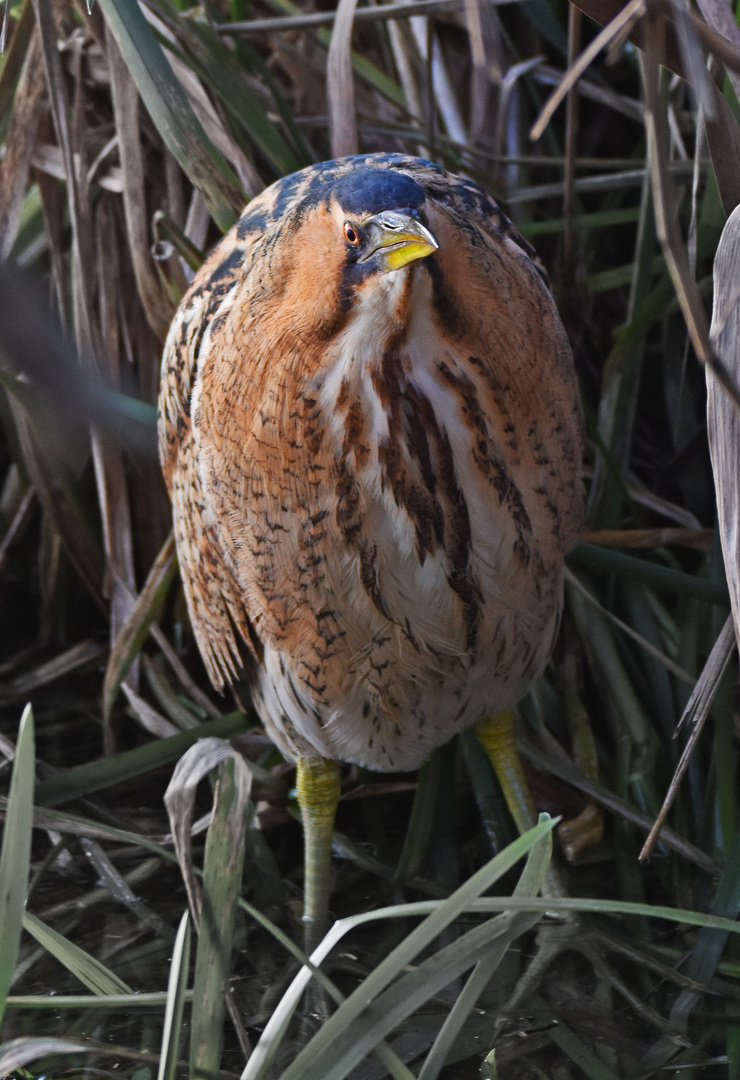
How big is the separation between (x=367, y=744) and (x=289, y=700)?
0.14 m

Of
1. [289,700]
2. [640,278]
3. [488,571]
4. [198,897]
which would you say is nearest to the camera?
[198,897]

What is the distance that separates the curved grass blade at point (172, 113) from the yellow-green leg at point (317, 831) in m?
0.92

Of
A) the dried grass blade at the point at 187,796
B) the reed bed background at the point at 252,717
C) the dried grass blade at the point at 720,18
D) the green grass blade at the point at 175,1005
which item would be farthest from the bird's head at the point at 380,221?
the green grass blade at the point at 175,1005

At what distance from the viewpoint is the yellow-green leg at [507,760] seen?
1.94 meters

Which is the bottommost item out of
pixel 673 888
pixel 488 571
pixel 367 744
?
pixel 673 888

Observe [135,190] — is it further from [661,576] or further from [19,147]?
[661,576]

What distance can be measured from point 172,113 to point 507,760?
1169 millimetres

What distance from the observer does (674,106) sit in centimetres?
218

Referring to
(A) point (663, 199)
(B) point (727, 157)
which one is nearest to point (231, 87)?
(B) point (727, 157)

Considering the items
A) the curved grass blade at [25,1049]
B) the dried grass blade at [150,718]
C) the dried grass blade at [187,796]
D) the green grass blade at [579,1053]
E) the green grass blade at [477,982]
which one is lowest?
the green grass blade at [579,1053]

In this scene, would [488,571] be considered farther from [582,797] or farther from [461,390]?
[582,797]

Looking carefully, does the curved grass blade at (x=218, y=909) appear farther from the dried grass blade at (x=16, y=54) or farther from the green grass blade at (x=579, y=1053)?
the dried grass blade at (x=16, y=54)

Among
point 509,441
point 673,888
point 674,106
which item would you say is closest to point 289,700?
point 509,441

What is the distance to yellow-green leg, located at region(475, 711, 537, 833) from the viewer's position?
76.3 inches
